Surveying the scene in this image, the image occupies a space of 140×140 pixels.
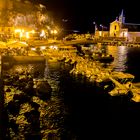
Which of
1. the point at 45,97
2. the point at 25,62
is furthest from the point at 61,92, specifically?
the point at 25,62

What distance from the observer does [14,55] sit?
62.5m

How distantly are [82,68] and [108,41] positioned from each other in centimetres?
7490

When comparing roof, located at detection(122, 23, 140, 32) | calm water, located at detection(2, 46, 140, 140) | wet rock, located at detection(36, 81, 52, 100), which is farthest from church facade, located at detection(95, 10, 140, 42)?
wet rock, located at detection(36, 81, 52, 100)

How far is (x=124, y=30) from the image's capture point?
141125 mm

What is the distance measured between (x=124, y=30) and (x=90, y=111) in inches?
4432

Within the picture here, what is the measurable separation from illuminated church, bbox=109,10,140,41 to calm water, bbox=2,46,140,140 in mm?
96343

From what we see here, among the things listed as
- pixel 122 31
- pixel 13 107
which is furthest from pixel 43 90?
pixel 122 31

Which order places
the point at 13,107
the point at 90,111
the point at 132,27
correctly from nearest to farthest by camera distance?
the point at 13,107 < the point at 90,111 < the point at 132,27

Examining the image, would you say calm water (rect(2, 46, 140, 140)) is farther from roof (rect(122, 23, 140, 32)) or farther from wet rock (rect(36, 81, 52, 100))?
roof (rect(122, 23, 140, 32))

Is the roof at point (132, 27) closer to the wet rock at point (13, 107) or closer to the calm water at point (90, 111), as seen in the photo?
the calm water at point (90, 111)

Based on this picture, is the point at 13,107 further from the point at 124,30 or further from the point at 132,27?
the point at 132,27

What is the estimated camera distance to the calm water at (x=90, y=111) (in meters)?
29.1

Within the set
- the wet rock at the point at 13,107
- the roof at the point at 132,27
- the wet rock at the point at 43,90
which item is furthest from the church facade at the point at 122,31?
the wet rock at the point at 13,107

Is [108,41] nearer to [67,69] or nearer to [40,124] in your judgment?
[67,69]
